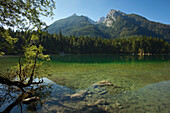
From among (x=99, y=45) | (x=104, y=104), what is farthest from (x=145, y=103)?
(x=99, y=45)

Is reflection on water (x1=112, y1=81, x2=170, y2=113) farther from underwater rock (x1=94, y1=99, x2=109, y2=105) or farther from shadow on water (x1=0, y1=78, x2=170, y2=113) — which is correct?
underwater rock (x1=94, y1=99, x2=109, y2=105)

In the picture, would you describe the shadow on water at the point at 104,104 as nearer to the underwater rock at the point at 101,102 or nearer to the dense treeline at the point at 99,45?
the underwater rock at the point at 101,102

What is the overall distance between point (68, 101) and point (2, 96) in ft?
22.3

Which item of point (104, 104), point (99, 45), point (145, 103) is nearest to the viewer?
point (104, 104)

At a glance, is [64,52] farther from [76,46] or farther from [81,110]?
[81,110]

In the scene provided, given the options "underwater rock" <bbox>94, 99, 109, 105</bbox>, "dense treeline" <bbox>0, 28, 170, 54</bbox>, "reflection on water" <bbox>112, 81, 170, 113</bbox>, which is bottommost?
"reflection on water" <bbox>112, 81, 170, 113</bbox>

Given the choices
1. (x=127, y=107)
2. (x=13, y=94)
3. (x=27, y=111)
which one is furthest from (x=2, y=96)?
(x=127, y=107)

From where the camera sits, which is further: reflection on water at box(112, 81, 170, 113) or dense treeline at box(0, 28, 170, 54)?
dense treeline at box(0, 28, 170, 54)

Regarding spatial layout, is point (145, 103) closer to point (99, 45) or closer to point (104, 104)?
point (104, 104)

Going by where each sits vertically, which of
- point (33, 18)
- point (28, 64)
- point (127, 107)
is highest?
point (33, 18)

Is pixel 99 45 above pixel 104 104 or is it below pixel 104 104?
above

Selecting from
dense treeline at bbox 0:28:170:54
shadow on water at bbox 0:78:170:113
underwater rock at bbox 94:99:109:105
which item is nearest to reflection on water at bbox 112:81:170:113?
shadow on water at bbox 0:78:170:113

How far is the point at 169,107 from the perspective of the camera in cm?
802

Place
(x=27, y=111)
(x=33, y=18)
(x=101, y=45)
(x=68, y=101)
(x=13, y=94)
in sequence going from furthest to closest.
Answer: (x=101, y=45), (x=13, y=94), (x=68, y=101), (x=27, y=111), (x=33, y=18)
